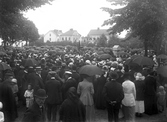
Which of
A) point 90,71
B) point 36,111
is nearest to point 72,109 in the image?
point 36,111

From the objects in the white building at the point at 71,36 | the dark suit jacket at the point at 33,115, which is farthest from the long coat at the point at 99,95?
the white building at the point at 71,36

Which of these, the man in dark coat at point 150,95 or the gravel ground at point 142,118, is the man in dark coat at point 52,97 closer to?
the gravel ground at point 142,118

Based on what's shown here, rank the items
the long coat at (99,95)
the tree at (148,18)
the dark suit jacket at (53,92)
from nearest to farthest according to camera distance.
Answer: the dark suit jacket at (53,92) → the long coat at (99,95) → the tree at (148,18)

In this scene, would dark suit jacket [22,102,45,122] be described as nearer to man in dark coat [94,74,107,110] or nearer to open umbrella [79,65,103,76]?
open umbrella [79,65,103,76]

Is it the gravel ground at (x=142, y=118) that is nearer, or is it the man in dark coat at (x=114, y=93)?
the man in dark coat at (x=114, y=93)

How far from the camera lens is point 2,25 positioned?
12.7 m

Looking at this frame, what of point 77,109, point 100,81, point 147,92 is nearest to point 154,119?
point 147,92

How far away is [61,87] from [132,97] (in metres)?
2.17

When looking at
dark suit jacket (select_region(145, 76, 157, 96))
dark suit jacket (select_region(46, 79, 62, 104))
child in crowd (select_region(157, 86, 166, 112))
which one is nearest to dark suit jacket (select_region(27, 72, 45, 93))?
dark suit jacket (select_region(46, 79, 62, 104))

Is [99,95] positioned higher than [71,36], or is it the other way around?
[71,36]

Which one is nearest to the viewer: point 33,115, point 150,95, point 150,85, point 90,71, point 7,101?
point 33,115

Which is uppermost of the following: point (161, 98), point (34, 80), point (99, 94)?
point (34, 80)

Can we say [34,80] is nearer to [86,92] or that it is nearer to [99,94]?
[86,92]

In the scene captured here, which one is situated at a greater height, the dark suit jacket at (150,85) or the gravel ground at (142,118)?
the dark suit jacket at (150,85)
